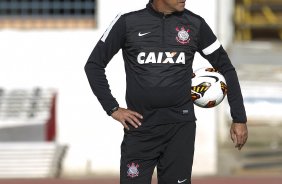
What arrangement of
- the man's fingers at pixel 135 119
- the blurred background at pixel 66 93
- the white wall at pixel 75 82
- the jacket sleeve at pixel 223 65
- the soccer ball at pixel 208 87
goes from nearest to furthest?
the man's fingers at pixel 135 119 → the jacket sleeve at pixel 223 65 → the soccer ball at pixel 208 87 → the blurred background at pixel 66 93 → the white wall at pixel 75 82

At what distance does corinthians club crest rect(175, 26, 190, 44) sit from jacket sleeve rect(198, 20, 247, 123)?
15 cm

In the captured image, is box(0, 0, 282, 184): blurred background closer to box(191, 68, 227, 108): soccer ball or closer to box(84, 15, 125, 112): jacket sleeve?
box(191, 68, 227, 108): soccer ball

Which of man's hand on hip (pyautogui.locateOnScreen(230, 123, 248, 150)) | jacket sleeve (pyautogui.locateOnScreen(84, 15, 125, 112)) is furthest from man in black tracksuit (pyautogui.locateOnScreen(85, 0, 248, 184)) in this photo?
man's hand on hip (pyautogui.locateOnScreen(230, 123, 248, 150))

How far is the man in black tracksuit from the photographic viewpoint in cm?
543

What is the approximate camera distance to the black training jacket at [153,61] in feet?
17.8

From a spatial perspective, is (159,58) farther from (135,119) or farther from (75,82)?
(75,82)

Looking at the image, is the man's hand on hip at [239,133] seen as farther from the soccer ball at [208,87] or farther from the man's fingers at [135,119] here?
the man's fingers at [135,119]

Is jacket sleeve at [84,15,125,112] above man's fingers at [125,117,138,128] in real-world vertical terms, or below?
above

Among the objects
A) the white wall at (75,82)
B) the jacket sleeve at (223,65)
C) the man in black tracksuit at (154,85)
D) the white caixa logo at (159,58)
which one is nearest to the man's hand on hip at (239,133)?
the jacket sleeve at (223,65)

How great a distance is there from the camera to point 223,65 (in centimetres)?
576

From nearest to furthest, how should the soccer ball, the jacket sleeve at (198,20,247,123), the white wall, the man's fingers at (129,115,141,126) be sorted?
the man's fingers at (129,115,141,126)
the jacket sleeve at (198,20,247,123)
the soccer ball
the white wall

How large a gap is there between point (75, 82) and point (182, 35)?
734 centimetres

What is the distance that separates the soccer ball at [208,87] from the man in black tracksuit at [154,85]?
370 mm

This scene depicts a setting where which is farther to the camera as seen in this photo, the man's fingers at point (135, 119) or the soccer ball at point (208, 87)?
the soccer ball at point (208, 87)
